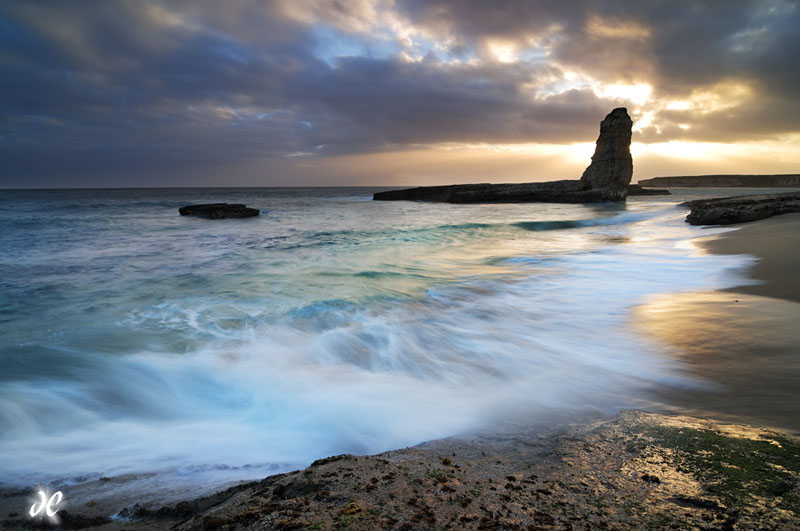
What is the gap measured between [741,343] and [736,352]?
0.24 m

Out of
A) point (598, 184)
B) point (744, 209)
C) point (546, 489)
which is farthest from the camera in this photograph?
point (598, 184)

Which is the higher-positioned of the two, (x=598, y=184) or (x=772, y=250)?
(x=598, y=184)

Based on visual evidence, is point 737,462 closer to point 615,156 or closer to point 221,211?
point 221,211

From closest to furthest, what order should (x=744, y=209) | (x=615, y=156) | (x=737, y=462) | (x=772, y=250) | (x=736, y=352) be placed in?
(x=737, y=462) < (x=736, y=352) < (x=772, y=250) < (x=744, y=209) < (x=615, y=156)

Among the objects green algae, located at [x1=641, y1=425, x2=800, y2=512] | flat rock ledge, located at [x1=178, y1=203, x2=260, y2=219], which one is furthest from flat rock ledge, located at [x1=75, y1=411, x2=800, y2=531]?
flat rock ledge, located at [x1=178, y1=203, x2=260, y2=219]

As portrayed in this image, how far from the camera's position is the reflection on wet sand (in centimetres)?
246

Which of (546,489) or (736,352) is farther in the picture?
(736,352)

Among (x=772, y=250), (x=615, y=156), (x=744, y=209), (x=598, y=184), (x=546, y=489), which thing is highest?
(x=615, y=156)

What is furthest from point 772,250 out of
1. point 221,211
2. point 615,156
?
point 615,156

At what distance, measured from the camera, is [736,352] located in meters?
3.37

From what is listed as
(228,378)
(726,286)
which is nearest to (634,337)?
(726,286)

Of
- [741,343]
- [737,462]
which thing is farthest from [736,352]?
[737,462]

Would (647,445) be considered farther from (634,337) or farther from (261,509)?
(634,337)

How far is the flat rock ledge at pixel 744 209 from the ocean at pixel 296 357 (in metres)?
5.98
